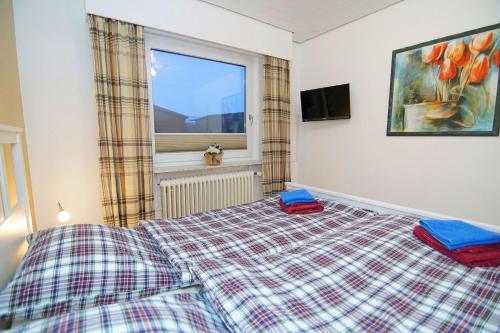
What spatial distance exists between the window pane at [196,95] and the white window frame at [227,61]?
0.07 metres

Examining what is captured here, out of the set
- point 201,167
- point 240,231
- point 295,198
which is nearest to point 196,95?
point 201,167

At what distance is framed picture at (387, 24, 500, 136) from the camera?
1.94 meters

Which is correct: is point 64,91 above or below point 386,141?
above

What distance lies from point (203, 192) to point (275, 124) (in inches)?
47.3

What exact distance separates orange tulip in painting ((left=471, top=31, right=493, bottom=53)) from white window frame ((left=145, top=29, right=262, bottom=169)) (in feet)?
6.52

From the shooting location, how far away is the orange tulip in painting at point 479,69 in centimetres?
194

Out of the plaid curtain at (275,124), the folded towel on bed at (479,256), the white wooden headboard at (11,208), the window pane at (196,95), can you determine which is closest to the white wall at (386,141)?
the plaid curtain at (275,124)

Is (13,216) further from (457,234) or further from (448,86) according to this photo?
(448,86)

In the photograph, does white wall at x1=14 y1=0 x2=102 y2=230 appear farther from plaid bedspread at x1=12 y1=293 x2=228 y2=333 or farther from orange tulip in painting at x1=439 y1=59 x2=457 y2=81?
orange tulip in painting at x1=439 y1=59 x2=457 y2=81

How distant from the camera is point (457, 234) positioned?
3.72ft

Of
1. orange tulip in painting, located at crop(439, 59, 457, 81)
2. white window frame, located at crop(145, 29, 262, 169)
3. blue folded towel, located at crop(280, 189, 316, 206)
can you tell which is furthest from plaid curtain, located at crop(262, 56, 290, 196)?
orange tulip in painting, located at crop(439, 59, 457, 81)

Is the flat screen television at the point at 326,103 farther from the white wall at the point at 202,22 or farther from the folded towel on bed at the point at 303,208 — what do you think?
the folded towel on bed at the point at 303,208

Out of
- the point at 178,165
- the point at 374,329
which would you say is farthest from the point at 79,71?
the point at 374,329

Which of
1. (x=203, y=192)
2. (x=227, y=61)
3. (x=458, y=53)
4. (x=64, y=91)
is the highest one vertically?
→ (x=227, y=61)
